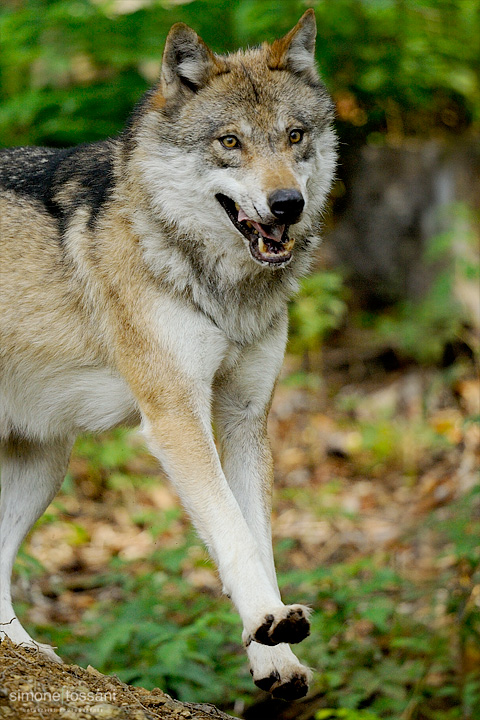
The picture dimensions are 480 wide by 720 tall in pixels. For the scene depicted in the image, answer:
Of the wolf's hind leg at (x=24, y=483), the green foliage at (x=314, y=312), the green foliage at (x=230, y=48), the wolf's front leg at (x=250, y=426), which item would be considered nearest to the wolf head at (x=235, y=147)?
the wolf's front leg at (x=250, y=426)

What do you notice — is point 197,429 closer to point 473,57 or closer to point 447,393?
point 447,393

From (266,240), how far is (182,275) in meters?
0.55

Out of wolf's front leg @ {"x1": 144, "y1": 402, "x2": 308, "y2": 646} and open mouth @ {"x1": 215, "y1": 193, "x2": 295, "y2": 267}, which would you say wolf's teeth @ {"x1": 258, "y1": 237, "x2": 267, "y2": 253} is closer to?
open mouth @ {"x1": 215, "y1": 193, "x2": 295, "y2": 267}

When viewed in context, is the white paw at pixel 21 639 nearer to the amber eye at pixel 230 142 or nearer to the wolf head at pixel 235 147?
the wolf head at pixel 235 147

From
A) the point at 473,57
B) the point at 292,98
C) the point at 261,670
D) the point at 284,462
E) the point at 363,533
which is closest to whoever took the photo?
the point at 261,670

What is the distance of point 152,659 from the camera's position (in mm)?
5566

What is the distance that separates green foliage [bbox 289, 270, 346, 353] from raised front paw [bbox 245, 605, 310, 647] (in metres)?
6.88

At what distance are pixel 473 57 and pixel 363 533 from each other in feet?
22.2

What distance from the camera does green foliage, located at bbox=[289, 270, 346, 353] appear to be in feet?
34.4

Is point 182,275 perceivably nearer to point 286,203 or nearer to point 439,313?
point 286,203

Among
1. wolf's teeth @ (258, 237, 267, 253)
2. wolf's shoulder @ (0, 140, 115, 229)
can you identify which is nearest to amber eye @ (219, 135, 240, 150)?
wolf's teeth @ (258, 237, 267, 253)

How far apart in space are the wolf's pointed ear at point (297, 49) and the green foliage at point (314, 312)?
5446mm

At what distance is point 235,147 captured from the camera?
414 cm

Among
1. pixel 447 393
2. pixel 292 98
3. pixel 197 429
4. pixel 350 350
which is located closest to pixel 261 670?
pixel 197 429
